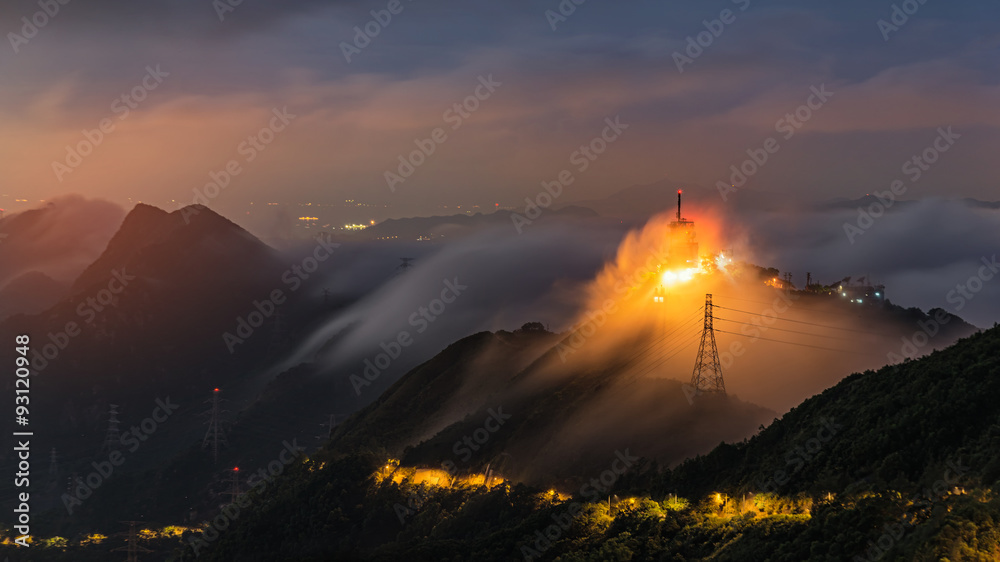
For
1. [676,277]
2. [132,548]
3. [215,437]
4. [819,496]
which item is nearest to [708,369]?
[676,277]

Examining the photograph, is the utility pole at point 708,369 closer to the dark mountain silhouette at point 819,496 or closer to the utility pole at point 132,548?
the dark mountain silhouette at point 819,496

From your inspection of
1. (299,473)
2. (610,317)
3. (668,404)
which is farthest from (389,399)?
(668,404)

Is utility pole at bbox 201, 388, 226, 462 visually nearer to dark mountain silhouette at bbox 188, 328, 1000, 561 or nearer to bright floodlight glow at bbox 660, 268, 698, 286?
bright floodlight glow at bbox 660, 268, 698, 286

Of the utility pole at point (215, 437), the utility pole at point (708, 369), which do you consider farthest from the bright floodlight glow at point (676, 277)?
the utility pole at point (215, 437)

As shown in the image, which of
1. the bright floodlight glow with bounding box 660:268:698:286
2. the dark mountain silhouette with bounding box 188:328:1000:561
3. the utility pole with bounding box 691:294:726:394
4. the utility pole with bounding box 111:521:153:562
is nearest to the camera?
the dark mountain silhouette with bounding box 188:328:1000:561

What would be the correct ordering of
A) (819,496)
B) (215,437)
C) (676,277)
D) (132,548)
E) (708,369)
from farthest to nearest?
(215,437)
(676,277)
(132,548)
(708,369)
(819,496)

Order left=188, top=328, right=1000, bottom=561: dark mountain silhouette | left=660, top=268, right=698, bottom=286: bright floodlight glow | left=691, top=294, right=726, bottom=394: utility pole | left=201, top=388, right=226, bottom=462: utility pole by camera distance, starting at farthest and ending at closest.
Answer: left=201, top=388, right=226, bottom=462: utility pole, left=660, top=268, right=698, bottom=286: bright floodlight glow, left=691, top=294, right=726, bottom=394: utility pole, left=188, top=328, right=1000, bottom=561: dark mountain silhouette

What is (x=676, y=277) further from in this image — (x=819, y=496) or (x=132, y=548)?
(x=132, y=548)

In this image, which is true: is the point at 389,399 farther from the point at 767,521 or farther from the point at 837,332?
the point at 767,521

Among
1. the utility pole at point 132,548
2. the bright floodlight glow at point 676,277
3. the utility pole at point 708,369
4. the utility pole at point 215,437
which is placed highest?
the bright floodlight glow at point 676,277

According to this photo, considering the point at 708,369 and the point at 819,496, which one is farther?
the point at 708,369

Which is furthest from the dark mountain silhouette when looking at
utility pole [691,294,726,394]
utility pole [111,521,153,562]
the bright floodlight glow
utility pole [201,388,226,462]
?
utility pole [201,388,226,462]
